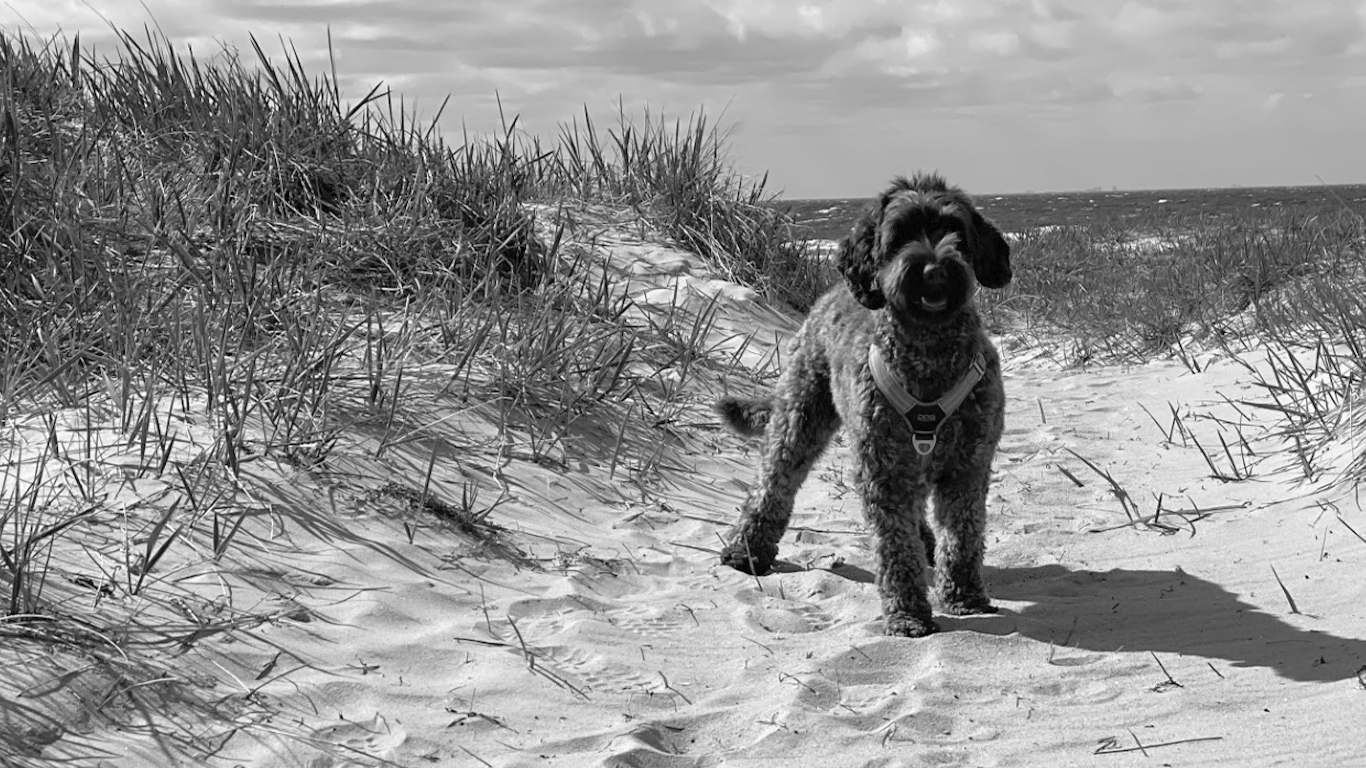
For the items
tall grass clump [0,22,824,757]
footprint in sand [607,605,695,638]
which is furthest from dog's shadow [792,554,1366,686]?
tall grass clump [0,22,824,757]

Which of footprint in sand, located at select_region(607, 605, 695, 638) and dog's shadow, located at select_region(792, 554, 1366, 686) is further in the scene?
footprint in sand, located at select_region(607, 605, 695, 638)

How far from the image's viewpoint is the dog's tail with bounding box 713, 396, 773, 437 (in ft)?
21.4

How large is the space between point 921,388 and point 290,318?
3.68 metres

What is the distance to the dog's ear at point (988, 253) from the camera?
508 centimetres

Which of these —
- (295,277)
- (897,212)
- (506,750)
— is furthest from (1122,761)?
(295,277)

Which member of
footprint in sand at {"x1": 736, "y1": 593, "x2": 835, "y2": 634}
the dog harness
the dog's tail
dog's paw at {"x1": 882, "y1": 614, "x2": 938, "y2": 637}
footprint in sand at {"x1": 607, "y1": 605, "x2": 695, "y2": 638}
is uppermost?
the dog harness

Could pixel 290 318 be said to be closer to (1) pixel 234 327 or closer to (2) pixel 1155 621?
(1) pixel 234 327

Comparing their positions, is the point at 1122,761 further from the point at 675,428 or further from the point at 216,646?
the point at 675,428

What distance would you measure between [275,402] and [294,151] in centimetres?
384

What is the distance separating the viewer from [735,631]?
4.85 metres

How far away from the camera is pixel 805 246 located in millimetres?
12117

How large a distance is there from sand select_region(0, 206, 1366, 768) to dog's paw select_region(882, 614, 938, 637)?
0.08 m

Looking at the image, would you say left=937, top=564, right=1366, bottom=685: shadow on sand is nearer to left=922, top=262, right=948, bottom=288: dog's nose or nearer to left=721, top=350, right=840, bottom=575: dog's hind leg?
left=721, top=350, right=840, bottom=575: dog's hind leg

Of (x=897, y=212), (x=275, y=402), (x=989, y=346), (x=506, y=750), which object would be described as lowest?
(x=506, y=750)
